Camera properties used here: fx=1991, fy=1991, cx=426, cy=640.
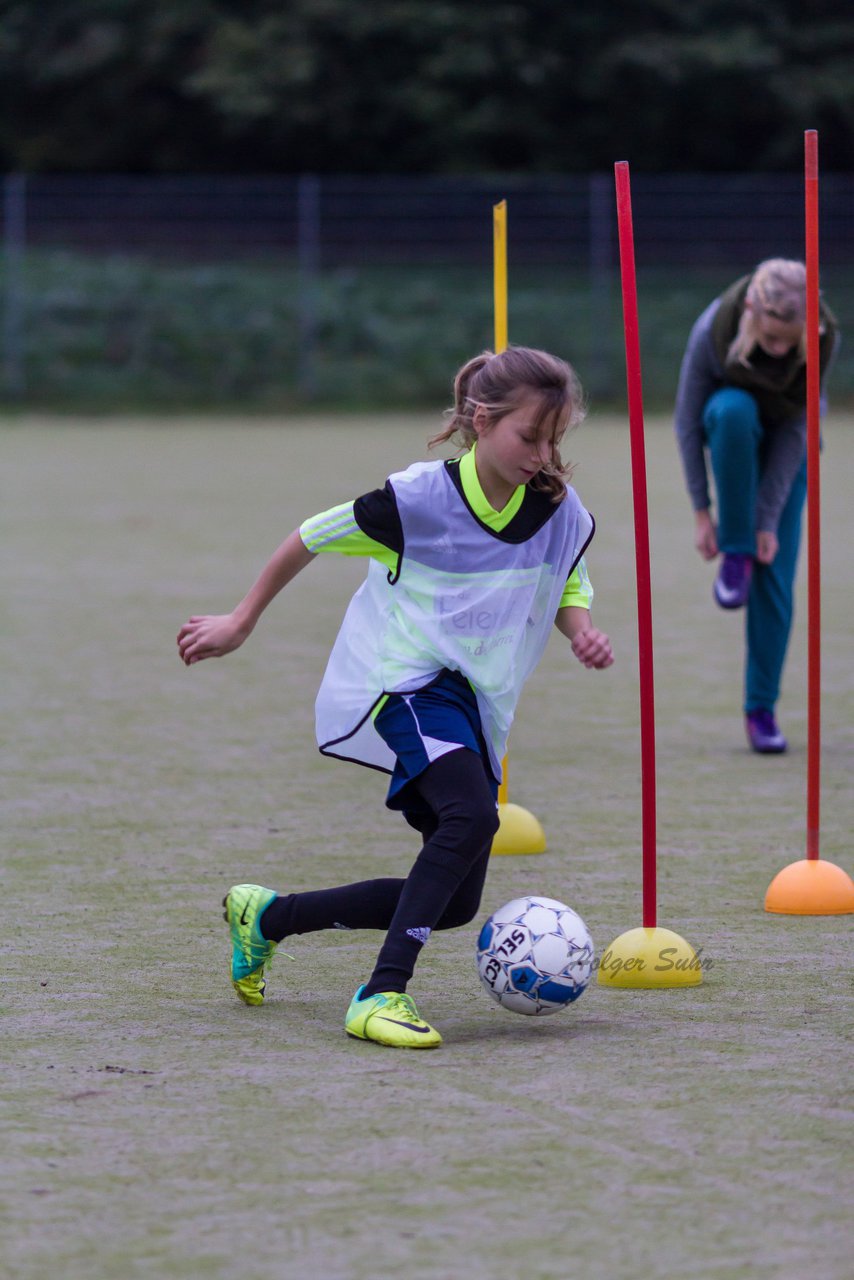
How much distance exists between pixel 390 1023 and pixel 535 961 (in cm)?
31

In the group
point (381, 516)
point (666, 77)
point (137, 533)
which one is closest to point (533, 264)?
point (666, 77)

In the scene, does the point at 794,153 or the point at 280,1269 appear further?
the point at 794,153

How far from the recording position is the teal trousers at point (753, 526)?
6.55 meters

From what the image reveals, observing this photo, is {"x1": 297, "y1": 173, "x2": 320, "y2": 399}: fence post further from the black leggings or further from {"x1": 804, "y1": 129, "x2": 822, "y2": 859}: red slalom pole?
the black leggings

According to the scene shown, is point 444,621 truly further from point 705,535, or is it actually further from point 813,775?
point 705,535

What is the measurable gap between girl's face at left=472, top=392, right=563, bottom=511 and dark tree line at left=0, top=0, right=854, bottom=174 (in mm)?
27880

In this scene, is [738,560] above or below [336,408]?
below

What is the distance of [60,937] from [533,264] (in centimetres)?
2059

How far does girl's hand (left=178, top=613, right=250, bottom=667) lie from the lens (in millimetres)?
3779

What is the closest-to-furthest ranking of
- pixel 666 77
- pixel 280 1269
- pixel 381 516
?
pixel 280 1269 → pixel 381 516 → pixel 666 77

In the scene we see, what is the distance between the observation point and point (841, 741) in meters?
6.77

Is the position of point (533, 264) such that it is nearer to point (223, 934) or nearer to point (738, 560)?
point (738, 560)

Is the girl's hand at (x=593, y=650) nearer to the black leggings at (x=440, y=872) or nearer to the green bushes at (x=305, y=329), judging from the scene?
the black leggings at (x=440, y=872)

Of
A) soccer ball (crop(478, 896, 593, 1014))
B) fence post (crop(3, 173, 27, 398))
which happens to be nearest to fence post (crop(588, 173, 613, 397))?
fence post (crop(3, 173, 27, 398))
